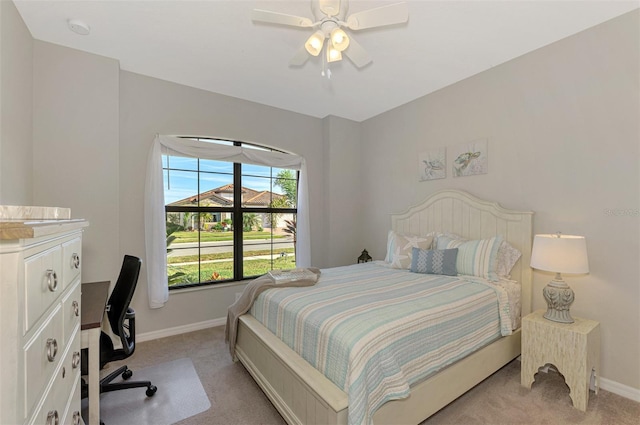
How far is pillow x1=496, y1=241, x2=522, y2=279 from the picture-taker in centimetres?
265

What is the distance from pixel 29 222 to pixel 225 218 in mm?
2954

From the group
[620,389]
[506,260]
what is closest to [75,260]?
[506,260]

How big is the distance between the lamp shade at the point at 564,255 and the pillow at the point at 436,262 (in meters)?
0.70

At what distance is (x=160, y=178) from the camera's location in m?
3.12

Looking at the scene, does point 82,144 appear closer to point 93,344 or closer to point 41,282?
point 93,344

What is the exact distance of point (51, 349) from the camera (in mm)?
887

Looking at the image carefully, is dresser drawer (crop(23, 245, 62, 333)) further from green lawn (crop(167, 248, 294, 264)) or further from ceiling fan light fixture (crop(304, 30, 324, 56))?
green lawn (crop(167, 248, 294, 264))

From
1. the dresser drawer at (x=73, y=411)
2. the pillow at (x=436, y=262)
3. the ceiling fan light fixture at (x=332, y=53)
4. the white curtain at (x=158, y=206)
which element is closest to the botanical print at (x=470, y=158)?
the pillow at (x=436, y=262)

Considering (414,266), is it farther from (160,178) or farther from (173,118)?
(173,118)

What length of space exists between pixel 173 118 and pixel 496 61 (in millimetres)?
3425

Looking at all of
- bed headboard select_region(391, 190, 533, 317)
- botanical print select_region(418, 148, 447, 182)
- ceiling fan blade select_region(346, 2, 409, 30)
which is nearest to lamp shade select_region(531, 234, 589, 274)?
bed headboard select_region(391, 190, 533, 317)

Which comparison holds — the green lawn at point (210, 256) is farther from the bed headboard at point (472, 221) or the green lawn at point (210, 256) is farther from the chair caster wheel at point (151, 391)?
the bed headboard at point (472, 221)

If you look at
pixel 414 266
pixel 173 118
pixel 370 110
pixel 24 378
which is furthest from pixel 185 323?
pixel 370 110

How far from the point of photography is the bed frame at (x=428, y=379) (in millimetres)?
1530
